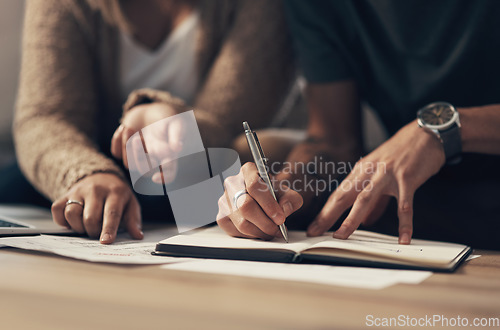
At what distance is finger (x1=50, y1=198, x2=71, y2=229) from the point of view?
1.78 feet

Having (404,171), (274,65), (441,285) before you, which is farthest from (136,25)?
(441,285)

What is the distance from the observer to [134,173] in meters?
0.54

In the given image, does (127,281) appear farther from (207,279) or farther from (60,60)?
(60,60)

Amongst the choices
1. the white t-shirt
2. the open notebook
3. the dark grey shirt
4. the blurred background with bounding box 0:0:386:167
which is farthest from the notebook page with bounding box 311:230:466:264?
the blurred background with bounding box 0:0:386:167

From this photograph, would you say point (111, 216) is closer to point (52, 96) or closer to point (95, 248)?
point (95, 248)

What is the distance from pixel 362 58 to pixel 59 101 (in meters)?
0.53

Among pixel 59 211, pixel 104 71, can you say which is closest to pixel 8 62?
pixel 104 71

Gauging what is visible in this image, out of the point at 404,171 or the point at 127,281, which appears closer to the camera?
the point at 127,281

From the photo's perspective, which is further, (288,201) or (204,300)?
(288,201)

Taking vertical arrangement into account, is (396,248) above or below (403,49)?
below

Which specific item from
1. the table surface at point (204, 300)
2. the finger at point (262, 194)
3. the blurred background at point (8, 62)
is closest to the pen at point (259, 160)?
the finger at point (262, 194)

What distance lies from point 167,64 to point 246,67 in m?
0.19

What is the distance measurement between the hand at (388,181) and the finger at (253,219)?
0.07 m

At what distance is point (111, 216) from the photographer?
1.71 feet
